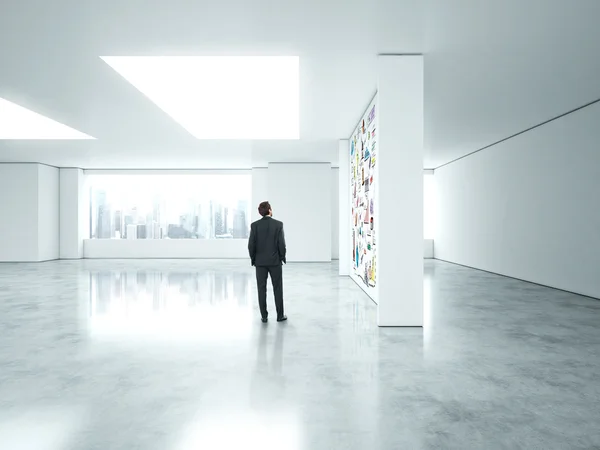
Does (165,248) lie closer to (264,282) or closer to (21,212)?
(21,212)

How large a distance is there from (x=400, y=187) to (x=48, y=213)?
57.8 ft

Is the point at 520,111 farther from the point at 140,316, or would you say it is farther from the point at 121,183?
the point at 121,183

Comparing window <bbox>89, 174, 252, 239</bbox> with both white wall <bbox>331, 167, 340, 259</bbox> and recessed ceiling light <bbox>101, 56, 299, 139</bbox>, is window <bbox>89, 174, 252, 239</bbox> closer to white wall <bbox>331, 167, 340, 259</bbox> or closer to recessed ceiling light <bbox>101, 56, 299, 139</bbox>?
white wall <bbox>331, 167, 340, 259</bbox>

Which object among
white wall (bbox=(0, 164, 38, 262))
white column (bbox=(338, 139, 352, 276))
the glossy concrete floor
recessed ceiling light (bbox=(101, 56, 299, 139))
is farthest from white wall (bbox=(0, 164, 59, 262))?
white column (bbox=(338, 139, 352, 276))

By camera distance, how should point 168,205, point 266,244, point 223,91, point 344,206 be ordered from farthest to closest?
point 168,205 → point 344,206 → point 223,91 → point 266,244

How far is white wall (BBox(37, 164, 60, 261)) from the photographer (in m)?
18.3

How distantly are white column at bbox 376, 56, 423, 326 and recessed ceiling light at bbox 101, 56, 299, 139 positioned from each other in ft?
6.29

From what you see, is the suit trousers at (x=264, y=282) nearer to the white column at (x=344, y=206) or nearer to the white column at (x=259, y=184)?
the white column at (x=344, y=206)

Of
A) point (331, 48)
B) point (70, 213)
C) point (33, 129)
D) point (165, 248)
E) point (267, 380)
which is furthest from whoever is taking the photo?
point (165, 248)

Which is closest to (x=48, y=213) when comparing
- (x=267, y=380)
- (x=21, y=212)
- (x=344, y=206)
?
(x=21, y=212)

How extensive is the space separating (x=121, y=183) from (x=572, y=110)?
18926 mm

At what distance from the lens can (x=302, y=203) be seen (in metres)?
18.0

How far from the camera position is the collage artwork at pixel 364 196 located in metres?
9.21

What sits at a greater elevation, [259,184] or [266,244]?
[259,184]
